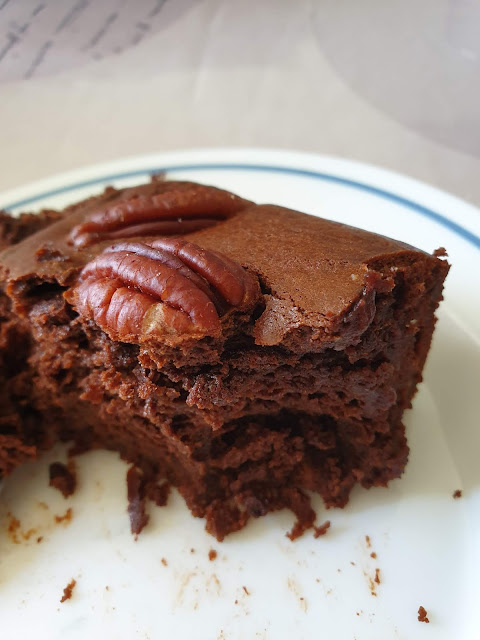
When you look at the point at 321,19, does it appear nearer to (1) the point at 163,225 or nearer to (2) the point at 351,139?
(2) the point at 351,139

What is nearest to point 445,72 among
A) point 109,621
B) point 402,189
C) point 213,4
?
point 402,189

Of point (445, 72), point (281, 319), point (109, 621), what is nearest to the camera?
point (281, 319)

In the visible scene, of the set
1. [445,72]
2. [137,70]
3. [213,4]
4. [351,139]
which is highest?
[445,72]

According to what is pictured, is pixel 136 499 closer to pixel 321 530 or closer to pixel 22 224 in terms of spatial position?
pixel 321 530

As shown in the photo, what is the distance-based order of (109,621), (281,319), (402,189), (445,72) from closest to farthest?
(281,319) → (109,621) → (402,189) → (445,72)

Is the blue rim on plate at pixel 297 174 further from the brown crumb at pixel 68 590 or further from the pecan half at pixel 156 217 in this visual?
the brown crumb at pixel 68 590

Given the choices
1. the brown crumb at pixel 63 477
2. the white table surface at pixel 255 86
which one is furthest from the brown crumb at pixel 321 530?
the white table surface at pixel 255 86
